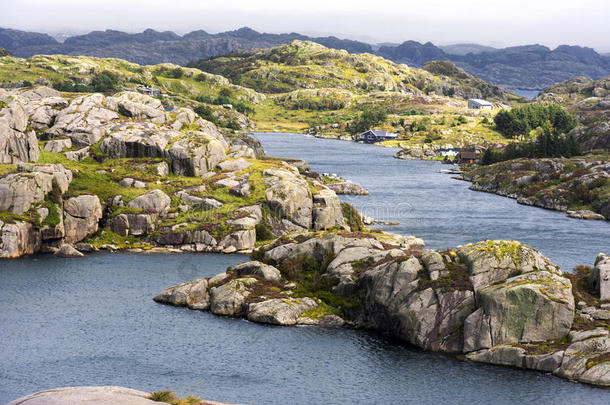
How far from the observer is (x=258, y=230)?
407 ft

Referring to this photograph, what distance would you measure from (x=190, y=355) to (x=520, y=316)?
114ft

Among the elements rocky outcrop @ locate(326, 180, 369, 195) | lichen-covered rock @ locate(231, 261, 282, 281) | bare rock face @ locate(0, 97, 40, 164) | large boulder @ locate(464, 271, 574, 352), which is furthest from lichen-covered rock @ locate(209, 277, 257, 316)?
rocky outcrop @ locate(326, 180, 369, 195)

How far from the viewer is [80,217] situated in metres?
120

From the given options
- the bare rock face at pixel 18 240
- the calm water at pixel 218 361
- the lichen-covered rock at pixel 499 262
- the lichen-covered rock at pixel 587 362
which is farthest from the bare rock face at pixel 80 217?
the lichen-covered rock at pixel 587 362

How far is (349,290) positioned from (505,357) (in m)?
21.9

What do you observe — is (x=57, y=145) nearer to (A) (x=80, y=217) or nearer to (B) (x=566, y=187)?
(A) (x=80, y=217)

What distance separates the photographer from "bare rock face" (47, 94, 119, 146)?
146750 millimetres

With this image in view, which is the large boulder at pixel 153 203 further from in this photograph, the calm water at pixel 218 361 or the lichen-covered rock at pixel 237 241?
the calm water at pixel 218 361

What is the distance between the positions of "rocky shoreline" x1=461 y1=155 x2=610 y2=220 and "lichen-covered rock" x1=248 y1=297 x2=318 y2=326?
100257 millimetres

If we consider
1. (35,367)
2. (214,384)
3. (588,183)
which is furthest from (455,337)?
(588,183)

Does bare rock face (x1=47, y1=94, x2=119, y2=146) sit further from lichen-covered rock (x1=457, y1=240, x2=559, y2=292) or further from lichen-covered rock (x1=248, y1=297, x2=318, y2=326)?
lichen-covered rock (x1=457, y1=240, x2=559, y2=292)

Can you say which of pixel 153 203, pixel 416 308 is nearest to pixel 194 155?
pixel 153 203

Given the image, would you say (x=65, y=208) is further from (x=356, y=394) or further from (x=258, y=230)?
(x=356, y=394)

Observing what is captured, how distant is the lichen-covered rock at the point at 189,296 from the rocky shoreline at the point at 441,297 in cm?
14
